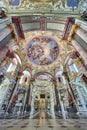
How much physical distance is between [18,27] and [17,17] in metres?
0.82

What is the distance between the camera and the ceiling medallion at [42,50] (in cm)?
1913

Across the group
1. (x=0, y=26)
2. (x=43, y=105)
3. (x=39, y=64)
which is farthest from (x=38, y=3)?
(x=43, y=105)

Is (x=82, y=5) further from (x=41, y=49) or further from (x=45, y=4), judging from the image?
(x=41, y=49)

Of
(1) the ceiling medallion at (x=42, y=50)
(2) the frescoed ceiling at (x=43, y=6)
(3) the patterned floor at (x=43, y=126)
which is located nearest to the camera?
(3) the patterned floor at (x=43, y=126)

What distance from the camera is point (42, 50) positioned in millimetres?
20391

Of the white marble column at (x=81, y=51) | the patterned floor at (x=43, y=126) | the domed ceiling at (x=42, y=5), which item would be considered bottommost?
the patterned floor at (x=43, y=126)

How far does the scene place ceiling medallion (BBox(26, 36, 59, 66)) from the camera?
19127 millimetres

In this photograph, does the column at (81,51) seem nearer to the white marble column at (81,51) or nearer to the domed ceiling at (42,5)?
the white marble column at (81,51)

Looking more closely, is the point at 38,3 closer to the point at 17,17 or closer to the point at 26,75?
the point at 17,17

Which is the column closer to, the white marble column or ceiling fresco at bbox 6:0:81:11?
the white marble column

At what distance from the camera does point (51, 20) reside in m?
10.6

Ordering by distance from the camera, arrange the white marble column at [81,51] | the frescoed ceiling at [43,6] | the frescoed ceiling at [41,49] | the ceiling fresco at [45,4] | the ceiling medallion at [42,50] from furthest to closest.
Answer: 1. the ceiling medallion at [42,50]
2. the frescoed ceiling at [41,49]
3. the ceiling fresco at [45,4]
4. the frescoed ceiling at [43,6]
5. the white marble column at [81,51]

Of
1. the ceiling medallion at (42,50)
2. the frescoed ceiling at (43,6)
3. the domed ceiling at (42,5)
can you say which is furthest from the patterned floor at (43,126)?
the ceiling medallion at (42,50)

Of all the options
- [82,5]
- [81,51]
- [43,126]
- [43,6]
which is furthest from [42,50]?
[43,126]
